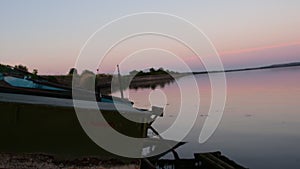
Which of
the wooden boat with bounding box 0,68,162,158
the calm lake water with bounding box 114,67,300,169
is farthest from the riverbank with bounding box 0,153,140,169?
the calm lake water with bounding box 114,67,300,169

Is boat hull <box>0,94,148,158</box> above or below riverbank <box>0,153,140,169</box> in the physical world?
above

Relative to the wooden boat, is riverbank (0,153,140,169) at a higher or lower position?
lower

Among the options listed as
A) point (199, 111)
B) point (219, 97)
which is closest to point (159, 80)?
point (219, 97)

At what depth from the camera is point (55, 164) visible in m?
5.62

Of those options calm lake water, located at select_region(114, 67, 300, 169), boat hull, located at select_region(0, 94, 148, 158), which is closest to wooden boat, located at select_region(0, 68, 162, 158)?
boat hull, located at select_region(0, 94, 148, 158)

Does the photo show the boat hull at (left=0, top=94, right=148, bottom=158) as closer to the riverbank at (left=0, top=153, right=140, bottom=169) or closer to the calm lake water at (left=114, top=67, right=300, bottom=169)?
the riverbank at (left=0, top=153, right=140, bottom=169)

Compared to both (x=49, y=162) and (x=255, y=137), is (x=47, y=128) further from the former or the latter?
(x=255, y=137)

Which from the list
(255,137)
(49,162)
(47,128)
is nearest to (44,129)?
(47,128)

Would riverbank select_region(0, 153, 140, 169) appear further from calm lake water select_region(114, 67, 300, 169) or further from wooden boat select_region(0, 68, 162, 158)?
calm lake water select_region(114, 67, 300, 169)

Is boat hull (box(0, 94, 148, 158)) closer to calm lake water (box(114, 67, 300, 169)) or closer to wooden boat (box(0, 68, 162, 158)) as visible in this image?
wooden boat (box(0, 68, 162, 158))

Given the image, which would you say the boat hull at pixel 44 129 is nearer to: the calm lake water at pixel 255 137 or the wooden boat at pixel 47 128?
the wooden boat at pixel 47 128

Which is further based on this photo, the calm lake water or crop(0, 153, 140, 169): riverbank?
the calm lake water

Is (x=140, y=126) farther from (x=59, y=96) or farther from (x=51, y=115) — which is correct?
(x=59, y=96)

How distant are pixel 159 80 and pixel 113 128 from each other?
111 m
